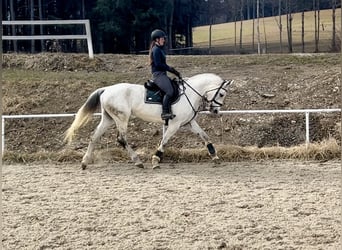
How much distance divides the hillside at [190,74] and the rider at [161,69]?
3.17 metres

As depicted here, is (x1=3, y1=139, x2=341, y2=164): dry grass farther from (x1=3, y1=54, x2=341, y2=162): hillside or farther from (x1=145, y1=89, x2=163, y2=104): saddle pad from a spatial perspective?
(x1=3, y1=54, x2=341, y2=162): hillside

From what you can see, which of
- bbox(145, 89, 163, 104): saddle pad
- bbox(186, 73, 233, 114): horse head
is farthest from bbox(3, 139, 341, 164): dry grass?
bbox(145, 89, 163, 104): saddle pad

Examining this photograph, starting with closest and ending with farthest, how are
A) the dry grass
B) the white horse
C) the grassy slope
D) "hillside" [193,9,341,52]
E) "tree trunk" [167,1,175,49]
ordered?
the white horse < the dry grass < "tree trunk" [167,1,175,49] < "hillside" [193,9,341,52] < the grassy slope

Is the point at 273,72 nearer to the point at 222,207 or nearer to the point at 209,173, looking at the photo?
the point at 209,173

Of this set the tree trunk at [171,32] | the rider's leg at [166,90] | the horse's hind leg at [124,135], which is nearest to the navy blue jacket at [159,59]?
the rider's leg at [166,90]

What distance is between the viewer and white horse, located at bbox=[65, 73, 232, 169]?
9.36m

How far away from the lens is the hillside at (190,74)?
1272 cm

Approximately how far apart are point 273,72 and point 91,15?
17.6 m

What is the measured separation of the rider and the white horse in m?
0.16

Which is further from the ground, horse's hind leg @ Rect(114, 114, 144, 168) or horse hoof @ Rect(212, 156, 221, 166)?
horse's hind leg @ Rect(114, 114, 144, 168)

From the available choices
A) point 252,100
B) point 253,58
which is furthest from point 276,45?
point 252,100

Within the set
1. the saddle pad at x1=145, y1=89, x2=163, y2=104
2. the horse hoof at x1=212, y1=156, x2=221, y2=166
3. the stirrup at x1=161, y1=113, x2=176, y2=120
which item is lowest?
the horse hoof at x1=212, y1=156, x2=221, y2=166

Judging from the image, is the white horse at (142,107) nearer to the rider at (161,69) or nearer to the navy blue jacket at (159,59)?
the rider at (161,69)

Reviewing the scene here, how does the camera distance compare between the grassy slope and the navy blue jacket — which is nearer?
the navy blue jacket
